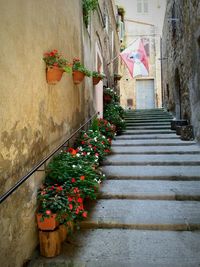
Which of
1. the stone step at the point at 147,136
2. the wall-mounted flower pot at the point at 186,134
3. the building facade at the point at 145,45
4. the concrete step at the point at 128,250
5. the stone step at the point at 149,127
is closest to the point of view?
the concrete step at the point at 128,250

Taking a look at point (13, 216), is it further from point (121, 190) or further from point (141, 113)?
point (141, 113)

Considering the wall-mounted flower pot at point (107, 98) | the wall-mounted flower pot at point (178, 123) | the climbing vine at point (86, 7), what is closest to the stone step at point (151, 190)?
the wall-mounted flower pot at point (178, 123)

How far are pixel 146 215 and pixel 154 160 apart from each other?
2.20m

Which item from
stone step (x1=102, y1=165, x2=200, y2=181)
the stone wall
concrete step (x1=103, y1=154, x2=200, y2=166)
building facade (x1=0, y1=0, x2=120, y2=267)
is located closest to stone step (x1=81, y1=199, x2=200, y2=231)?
stone step (x1=102, y1=165, x2=200, y2=181)

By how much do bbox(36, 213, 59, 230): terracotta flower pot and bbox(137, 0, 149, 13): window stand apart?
22.6m

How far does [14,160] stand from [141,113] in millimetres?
9291

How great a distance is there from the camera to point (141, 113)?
11.5 metres

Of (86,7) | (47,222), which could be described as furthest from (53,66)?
(86,7)

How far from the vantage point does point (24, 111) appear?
9.46 ft

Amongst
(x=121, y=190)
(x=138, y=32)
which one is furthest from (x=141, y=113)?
(x=138, y=32)

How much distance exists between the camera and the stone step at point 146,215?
3.39 meters

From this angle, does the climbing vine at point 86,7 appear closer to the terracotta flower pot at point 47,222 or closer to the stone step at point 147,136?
the stone step at point 147,136

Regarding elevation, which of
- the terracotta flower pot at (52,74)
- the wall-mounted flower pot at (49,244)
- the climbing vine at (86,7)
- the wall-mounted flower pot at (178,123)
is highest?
the climbing vine at (86,7)

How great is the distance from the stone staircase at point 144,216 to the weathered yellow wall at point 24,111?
51 centimetres
